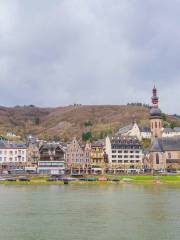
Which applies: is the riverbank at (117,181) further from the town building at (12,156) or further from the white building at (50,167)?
the town building at (12,156)

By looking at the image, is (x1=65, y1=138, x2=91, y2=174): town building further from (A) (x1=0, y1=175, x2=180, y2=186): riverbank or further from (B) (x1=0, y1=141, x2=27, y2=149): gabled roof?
(A) (x1=0, y1=175, x2=180, y2=186): riverbank

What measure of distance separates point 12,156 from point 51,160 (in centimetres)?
1406

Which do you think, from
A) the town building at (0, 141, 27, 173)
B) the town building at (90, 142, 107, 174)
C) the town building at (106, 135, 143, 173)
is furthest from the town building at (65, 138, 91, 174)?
the town building at (0, 141, 27, 173)

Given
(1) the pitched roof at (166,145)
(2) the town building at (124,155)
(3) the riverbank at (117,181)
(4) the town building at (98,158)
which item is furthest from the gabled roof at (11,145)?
(1) the pitched roof at (166,145)

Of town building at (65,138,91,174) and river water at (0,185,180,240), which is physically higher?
town building at (65,138,91,174)

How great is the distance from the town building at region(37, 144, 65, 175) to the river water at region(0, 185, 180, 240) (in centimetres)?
8115

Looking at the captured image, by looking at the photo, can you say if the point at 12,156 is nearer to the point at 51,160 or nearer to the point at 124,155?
the point at 51,160

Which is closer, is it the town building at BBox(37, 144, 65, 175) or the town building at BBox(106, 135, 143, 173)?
the town building at BBox(37, 144, 65, 175)

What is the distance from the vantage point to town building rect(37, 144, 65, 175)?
6850 inches

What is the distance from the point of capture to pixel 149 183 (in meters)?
131

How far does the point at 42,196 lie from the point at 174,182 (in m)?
48.8

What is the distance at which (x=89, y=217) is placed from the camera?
64.6m

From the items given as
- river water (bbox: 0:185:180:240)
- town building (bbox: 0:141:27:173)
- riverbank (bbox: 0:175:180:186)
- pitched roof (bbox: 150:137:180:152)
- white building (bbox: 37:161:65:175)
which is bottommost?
river water (bbox: 0:185:180:240)

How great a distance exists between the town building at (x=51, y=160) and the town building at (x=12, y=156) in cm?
675
